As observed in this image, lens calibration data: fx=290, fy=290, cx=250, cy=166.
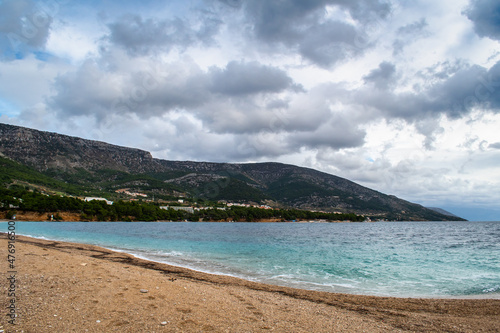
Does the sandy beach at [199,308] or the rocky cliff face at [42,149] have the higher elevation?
the rocky cliff face at [42,149]

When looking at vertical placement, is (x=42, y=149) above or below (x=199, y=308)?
above

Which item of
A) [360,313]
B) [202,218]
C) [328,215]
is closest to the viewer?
[360,313]

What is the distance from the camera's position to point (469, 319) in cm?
855

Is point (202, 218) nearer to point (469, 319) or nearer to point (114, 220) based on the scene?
point (114, 220)

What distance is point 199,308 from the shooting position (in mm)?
8219

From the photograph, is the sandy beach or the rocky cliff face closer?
the sandy beach

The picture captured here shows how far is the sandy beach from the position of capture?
6680 millimetres

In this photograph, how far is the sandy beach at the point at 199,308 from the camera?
6.68 meters

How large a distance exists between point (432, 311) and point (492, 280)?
10.9 meters

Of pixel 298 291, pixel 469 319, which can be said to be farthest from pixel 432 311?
pixel 298 291

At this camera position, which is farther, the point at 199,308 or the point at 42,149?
the point at 42,149

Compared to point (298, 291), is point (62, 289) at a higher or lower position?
higher

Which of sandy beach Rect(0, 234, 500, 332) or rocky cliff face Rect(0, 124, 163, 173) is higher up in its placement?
rocky cliff face Rect(0, 124, 163, 173)

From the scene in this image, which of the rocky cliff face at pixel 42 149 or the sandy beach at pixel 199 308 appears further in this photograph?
the rocky cliff face at pixel 42 149
